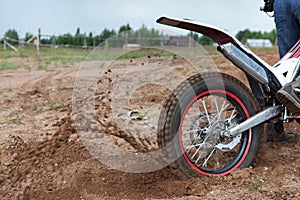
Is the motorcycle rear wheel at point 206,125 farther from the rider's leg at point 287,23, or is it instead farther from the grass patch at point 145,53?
the rider's leg at point 287,23

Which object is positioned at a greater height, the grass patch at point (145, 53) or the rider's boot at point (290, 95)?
the grass patch at point (145, 53)

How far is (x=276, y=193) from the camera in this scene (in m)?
Answer: 2.44

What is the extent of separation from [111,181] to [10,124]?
2008 mm

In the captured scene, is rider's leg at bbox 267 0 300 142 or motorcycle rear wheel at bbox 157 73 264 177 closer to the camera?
motorcycle rear wheel at bbox 157 73 264 177

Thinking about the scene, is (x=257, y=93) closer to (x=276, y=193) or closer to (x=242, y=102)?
(x=242, y=102)

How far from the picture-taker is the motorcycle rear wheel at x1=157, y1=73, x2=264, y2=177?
8.20 feet

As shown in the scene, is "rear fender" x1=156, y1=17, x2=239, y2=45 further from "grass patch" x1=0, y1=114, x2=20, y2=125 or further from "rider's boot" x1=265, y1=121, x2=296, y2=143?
"grass patch" x1=0, y1=114, x2=20, y2=125

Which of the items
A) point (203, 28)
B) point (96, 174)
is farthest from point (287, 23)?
point (96, 174)

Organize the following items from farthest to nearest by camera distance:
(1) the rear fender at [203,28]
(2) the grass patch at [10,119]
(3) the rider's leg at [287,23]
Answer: (2) the grass patch at [10,119], (3) the rider's leg at [287,23], (1) the rear fender at [203,28]

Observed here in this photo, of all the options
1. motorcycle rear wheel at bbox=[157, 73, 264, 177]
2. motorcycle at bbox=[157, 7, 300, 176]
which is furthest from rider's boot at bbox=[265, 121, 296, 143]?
motorcycle rear wheel at bbox=[157, 73, 264, 177]

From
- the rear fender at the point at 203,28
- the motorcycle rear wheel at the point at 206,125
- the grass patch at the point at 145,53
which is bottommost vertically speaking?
the motorcycle rear wheel at the point at 206,125

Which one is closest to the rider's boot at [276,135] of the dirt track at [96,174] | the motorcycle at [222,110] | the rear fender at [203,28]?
the dirt track at [96,174]

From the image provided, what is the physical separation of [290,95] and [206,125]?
2.13ft

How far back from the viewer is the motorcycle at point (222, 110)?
8.21ft
